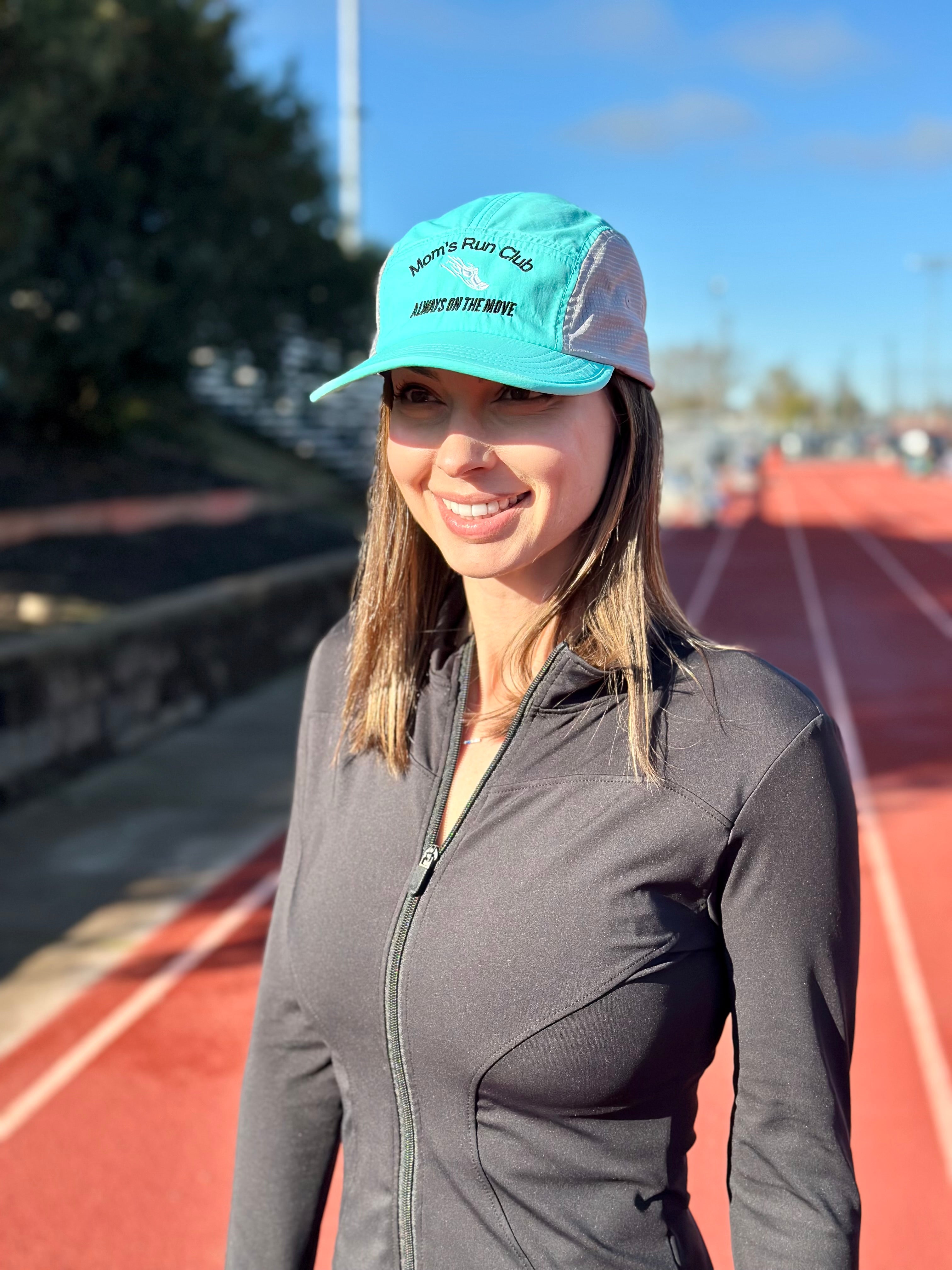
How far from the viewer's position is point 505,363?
1.34m

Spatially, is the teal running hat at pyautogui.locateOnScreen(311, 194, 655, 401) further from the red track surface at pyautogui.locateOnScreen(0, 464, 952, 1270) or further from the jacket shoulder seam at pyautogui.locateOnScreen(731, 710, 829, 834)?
the red track surface at pyautogui.locateOnScreen(0, 464, 952, 1270)

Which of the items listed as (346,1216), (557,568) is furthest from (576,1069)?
(557,568)

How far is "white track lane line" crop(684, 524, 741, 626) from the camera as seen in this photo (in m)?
18.0

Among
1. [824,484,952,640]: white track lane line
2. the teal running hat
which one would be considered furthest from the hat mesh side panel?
[824,484,952,640]: white track lane line

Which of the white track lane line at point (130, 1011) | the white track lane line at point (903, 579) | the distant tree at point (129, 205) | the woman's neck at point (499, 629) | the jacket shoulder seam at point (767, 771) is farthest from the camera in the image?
the white track lane line at point (903, 579)

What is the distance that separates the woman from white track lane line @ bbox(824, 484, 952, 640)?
48.9 feet

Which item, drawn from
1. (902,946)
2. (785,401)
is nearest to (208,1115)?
(902,946)

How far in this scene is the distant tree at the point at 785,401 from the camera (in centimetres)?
11331

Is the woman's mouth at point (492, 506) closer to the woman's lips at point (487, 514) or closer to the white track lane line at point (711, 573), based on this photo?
the woman's lips at point (487, 514)

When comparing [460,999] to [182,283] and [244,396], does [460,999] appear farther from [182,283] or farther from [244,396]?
[244,396]

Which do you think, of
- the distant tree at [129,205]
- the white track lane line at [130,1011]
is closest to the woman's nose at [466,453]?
the white track lane line at [130,1011]

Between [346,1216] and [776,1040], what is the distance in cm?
58

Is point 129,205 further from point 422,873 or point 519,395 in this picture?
point 422,873

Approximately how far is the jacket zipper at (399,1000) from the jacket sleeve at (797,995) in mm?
308
